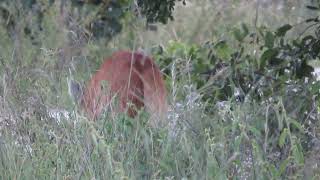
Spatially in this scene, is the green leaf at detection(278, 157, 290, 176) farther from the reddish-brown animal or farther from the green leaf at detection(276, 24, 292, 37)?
the green leaf at detection(276, 24, 292, 37)

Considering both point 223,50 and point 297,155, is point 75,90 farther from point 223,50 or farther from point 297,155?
point 297,155

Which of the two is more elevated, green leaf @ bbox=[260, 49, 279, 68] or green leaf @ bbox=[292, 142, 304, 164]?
green leaf @ bbox=[260, 49, 279, 68]

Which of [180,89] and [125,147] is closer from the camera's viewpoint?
[125,147]

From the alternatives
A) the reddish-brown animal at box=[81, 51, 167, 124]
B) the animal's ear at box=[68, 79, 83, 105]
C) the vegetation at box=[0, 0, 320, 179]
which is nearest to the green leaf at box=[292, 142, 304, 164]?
the vegetation at box=[0, 0, 320, 179]

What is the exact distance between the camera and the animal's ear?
4031mm

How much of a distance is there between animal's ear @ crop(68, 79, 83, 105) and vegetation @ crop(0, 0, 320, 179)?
0.04m

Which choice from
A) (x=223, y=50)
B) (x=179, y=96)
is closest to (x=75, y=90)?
(x=179, y=96)

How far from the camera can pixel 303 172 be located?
339 centimetres

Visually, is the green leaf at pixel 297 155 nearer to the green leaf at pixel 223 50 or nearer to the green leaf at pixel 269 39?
the green leaf at pixel 269 39

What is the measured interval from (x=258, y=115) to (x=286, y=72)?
914 millimetres

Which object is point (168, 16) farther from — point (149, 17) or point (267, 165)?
point (267, 165)

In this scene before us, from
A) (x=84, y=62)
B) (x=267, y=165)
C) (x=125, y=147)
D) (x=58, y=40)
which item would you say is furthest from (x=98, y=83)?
(x=267, y=165)

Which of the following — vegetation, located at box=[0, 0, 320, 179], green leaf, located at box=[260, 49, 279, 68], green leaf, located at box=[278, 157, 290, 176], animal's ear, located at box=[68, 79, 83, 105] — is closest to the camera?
green leaf, located at box=[278, 157, 290, 176]

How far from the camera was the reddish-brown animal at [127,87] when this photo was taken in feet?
13.3
